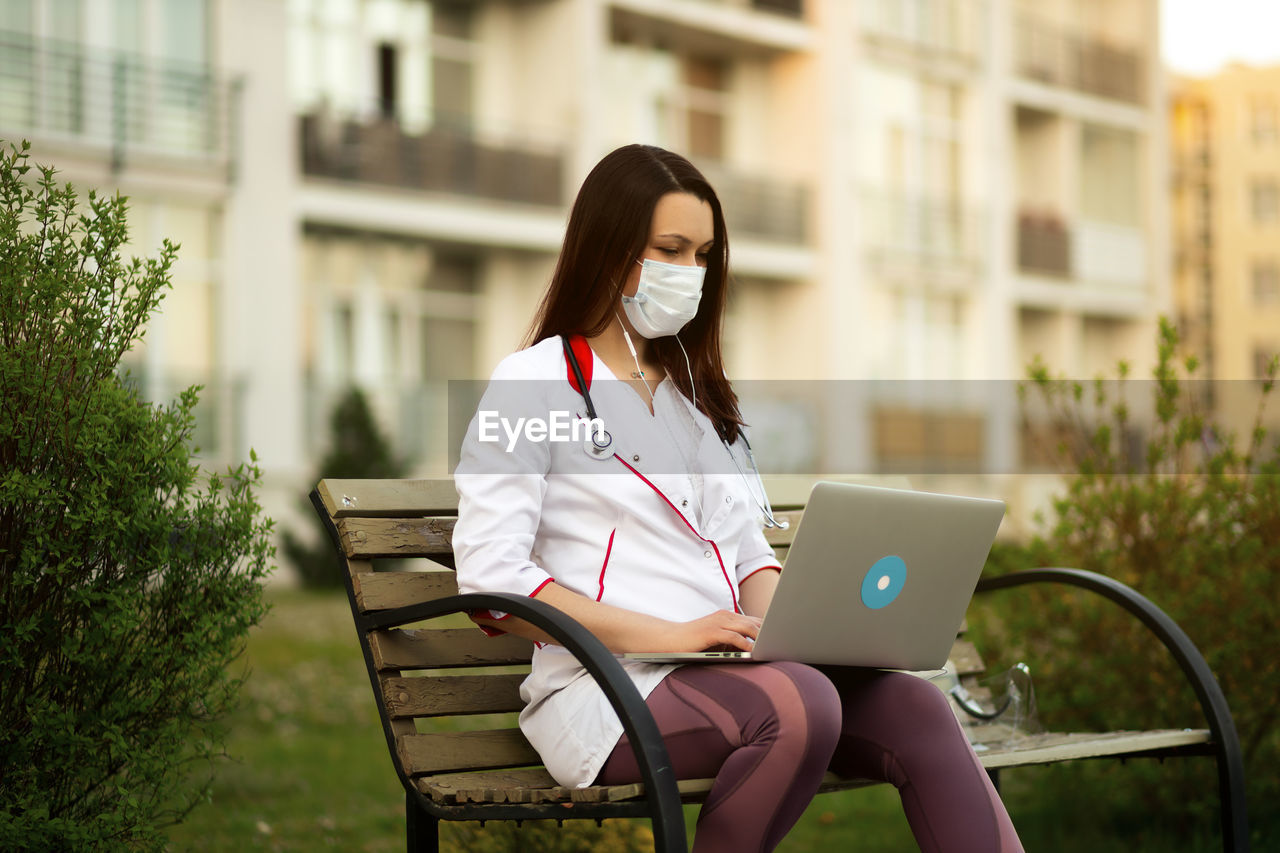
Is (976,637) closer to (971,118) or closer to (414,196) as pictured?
(414,196)

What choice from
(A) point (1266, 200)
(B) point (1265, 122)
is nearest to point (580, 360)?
(A) point (1266, 200)

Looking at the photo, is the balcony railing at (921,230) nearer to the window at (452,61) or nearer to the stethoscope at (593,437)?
the window at (452,61)

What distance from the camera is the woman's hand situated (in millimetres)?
2867

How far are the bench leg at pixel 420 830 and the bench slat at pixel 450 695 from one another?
193 mm

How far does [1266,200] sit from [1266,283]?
11.0 ft

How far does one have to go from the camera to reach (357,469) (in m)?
17.6

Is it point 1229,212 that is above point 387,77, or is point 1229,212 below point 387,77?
above

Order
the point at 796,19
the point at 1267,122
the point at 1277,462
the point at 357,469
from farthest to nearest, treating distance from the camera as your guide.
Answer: the point at 1267,122, the point at 796,19, the point at 357,469, the point at 1277,462

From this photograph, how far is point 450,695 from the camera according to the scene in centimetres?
333

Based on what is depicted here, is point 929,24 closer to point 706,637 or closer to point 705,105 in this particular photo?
point 705,105

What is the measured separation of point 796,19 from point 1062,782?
2027 centimetres

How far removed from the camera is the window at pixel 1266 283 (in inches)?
2413

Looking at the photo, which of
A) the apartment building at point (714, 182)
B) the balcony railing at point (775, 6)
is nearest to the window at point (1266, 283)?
the apartment building at point (714, 182)

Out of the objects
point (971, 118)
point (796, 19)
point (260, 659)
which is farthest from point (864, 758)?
point (971, 118)
